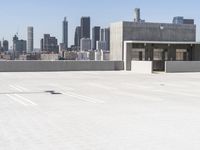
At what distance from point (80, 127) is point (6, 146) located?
252cm

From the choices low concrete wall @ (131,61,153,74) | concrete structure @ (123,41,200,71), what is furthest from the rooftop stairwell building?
low concrete wall @ (131,61,153,74)

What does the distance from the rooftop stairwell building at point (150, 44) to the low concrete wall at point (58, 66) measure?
57.2 inches

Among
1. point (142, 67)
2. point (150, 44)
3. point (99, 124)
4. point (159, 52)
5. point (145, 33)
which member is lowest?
point (99, 124)

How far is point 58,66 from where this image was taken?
43.1m

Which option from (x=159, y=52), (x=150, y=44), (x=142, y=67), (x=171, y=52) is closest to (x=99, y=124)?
(x=142, y=67)

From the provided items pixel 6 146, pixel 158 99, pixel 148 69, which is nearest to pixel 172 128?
pixel 6 146

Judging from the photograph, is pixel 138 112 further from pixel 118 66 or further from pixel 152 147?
pixel 118 66

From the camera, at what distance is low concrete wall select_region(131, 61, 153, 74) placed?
3978 centimetres

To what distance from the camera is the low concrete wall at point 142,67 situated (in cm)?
3978

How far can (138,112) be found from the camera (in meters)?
13.1

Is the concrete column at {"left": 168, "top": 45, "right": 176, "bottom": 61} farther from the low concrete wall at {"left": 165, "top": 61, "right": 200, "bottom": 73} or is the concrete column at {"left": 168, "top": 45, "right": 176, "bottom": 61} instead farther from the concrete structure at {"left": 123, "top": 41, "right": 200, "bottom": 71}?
the low concrete wall at {"left": 165, "top": 61, "right": 200, "bottom": 73}

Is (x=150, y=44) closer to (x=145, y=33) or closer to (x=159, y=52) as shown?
(x=159, y=52)

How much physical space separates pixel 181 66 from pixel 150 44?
179 inches

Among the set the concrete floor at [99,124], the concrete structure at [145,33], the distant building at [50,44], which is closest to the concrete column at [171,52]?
the concrete structure at [145,33]
